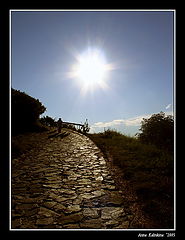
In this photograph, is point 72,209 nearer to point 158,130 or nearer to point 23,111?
point 158,130

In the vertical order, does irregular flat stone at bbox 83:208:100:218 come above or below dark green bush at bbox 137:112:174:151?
below

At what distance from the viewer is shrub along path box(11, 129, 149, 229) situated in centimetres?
330

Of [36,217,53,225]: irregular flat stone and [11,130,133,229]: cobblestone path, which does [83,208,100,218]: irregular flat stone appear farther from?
[36,217,53,225]: irregular flat stone

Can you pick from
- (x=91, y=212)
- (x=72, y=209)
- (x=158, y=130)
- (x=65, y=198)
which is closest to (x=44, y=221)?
(x=72, y=209)

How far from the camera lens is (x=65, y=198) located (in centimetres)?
430

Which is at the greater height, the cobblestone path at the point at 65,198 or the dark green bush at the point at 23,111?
the dark green bush at the point at 23,111

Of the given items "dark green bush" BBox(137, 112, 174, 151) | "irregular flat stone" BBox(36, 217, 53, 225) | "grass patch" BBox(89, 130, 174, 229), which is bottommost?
"irregular flat stone" BBox(36, 217, 53, 225)

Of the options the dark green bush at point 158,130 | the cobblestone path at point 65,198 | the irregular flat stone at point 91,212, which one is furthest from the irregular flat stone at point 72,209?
the dark green bush at point 158,130

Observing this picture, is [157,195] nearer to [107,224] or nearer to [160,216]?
[160,216]

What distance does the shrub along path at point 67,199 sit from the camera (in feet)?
10.8

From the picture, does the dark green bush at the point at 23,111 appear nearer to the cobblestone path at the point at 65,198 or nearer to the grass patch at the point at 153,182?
the cobblestone path at the point at 65,198

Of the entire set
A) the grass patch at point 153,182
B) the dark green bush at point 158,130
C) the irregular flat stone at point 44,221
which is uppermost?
the dark green bush at point 158,130

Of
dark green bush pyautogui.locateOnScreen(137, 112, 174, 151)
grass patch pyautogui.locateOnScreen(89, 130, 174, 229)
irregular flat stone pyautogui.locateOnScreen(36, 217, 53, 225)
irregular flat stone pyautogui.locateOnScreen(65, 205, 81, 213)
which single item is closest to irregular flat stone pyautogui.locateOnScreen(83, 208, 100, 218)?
irregular flat stone pyautogui.locateOnScreen(65, 205, 81, 213)
